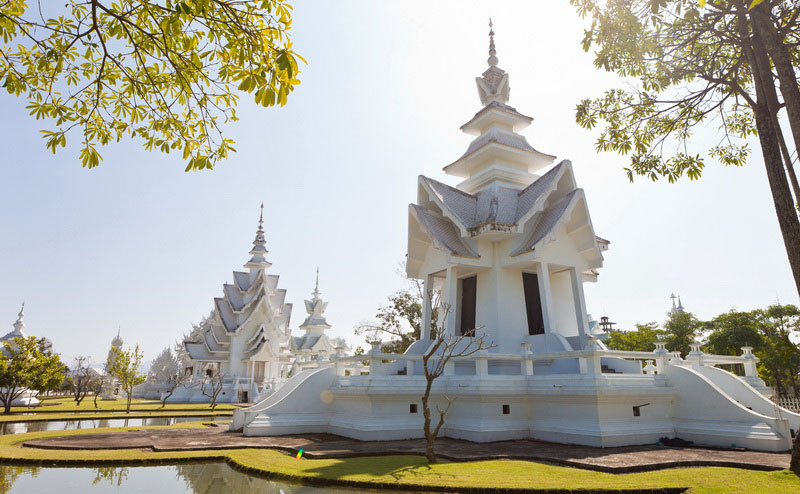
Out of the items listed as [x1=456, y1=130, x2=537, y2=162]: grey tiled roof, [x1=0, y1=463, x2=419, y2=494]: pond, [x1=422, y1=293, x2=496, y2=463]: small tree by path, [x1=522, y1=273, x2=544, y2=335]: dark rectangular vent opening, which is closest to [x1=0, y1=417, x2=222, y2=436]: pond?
[x1=0, y1=463, x2=419, y2=494]: pond

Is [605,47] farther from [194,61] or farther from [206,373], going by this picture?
[206,373]

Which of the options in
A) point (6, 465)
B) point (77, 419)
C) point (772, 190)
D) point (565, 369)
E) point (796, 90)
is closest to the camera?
point (796, 90)

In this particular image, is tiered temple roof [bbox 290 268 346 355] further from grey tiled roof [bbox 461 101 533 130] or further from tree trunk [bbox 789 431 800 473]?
tree trunk [bbox 789 431 800 473]

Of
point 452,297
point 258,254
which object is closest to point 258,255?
point 258,254

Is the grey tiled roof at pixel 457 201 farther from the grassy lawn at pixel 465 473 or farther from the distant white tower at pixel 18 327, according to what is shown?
the distant white tower at pixel 18 327

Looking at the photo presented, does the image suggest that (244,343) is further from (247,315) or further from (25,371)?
(25,371)

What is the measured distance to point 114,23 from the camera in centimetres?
507

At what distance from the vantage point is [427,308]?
61.6 feet

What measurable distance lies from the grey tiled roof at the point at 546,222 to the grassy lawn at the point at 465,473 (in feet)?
26.4

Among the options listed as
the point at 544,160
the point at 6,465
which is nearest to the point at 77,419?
the point at 6,465

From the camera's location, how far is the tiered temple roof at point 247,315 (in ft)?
139

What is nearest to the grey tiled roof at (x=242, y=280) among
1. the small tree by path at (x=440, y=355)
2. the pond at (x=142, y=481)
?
the small tree by path at (x=440, y=355)

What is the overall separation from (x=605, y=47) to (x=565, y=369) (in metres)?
9.46

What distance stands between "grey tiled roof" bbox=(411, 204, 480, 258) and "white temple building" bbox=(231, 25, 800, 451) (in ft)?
0.18
